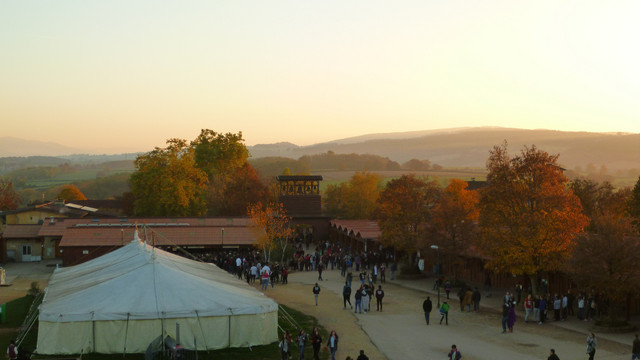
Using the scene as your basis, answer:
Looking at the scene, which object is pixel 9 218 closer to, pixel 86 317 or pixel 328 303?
pixel 328 303

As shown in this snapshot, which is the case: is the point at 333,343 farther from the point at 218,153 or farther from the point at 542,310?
the point at 218,153

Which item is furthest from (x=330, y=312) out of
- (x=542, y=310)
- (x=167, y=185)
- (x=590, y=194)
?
(x=167, y=185)

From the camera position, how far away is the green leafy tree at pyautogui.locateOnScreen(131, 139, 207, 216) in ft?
215

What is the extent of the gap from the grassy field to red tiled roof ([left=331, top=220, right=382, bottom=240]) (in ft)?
65.8

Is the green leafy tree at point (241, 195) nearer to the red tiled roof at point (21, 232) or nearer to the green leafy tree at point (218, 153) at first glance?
the green leafy tree at point (218, 153)

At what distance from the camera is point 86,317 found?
21.0 meters

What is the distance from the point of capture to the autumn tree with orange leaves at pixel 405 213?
4194 cm

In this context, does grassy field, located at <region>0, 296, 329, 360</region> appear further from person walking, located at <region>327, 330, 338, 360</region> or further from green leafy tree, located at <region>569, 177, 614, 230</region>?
green leafy tree, located at <region>569, 177, 614, 230</region>

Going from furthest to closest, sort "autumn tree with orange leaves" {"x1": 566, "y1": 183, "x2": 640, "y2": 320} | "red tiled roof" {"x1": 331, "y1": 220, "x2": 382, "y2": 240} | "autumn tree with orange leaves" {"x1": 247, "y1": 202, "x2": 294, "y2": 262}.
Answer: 1. "red tiled roof" {"x1": 331, "y1": 220, "x2": 382, "y2": 240}
2. "autumn tree with orange leaves" {"x1": 247, "y1": 202, "x2": 294, "y2": 262}
3. "autumn tree with orange leaves" {"x1": 566, "y1": 183, "x2": 640, "y2": 320}

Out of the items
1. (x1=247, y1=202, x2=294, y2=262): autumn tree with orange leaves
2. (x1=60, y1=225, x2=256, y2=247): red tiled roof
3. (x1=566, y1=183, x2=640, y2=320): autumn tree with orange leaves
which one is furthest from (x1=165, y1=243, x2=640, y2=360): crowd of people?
(x1=566, y1=183, x2=640, y2=320): autumn tree with orange leaves

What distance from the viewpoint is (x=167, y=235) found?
5169cm

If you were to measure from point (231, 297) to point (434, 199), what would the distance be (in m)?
22.5

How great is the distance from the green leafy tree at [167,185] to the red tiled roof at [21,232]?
13.3m

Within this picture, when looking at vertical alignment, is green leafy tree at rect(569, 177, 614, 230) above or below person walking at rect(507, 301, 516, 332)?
above
